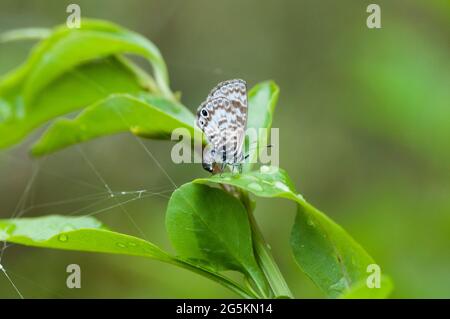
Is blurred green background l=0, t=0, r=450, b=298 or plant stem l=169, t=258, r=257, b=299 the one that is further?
blurred green background l=0, t=0, r=450, b=298

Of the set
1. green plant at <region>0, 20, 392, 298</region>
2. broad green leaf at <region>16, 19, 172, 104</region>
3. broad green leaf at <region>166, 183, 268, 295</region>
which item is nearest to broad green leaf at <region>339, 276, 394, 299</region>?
green plant at <region>0, 20, 392, 298</region>

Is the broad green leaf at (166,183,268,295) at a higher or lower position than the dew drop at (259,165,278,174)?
lower

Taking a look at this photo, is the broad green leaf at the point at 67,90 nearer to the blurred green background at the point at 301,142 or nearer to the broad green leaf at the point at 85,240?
the broad green leaf at the point at 85,240

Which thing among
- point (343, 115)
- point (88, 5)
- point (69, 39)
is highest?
point (88, 5)

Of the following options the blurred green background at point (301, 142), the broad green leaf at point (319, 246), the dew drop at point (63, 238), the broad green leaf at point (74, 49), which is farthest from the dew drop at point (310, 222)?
the blurred green background at point (301, 142)

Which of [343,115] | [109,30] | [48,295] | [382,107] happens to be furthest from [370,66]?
[48,295]

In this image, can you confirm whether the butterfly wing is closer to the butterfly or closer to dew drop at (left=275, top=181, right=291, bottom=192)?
the butterfly

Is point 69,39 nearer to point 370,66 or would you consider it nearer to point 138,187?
point 370,66
